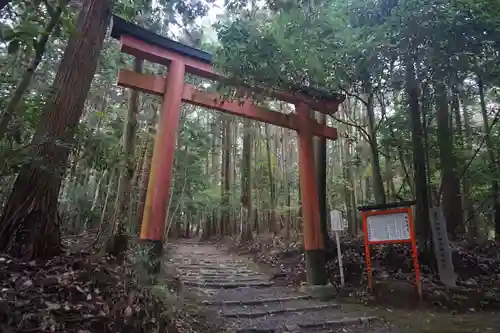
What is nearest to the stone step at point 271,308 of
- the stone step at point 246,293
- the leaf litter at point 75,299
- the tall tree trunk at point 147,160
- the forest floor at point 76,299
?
the stone step at point 246,293

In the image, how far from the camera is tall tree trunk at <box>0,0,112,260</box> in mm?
3160

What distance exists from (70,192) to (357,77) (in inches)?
318

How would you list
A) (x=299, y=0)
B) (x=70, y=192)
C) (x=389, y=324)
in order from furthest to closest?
(x=70, y=192) → (x=389, y=324) → (x=299, y=0)

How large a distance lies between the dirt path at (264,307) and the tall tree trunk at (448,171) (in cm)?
429

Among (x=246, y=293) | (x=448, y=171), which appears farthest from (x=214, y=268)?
(x=448, y=171)

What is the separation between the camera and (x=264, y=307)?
18.8 feet

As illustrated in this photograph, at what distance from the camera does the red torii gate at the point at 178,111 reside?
554 cm

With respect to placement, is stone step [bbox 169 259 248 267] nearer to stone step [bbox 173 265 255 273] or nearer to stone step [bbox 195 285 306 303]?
stone step [bbox 173 265 255 273]

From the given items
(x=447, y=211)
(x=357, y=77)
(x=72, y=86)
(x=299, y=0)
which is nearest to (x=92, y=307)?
(x=72, y=86)

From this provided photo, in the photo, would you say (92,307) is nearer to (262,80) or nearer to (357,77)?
(262,80)

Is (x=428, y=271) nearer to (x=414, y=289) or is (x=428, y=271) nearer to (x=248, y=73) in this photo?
(x=414, y=289)

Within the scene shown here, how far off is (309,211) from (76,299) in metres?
4.83

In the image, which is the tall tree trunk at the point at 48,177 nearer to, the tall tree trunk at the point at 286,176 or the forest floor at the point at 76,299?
the forest floor at the point at 76,299

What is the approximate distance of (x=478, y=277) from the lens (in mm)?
6715
